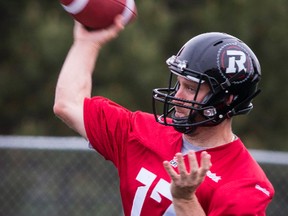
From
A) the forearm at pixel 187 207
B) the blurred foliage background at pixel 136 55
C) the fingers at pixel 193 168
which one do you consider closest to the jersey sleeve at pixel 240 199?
the forearm at pixel 187 207

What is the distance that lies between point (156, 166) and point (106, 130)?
12.5 inches

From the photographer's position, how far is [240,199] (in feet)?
12.1

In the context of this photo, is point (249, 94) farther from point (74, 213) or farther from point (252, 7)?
point (252, 7)

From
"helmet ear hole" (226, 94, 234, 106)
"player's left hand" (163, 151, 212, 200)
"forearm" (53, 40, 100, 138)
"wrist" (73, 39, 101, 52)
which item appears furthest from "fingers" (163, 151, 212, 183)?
"wrist" (73, 39, 101, 52)

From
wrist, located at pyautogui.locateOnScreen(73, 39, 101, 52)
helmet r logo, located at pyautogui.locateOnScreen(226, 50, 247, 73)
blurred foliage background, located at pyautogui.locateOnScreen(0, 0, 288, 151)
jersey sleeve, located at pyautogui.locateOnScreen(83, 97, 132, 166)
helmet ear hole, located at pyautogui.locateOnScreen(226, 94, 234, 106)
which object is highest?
helmet r logo, located at pyautogui.locateOnScreen(226, 50, 247, 73)

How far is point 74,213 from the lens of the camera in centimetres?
704

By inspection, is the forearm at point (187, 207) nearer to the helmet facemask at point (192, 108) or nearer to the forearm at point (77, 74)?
the helmet facemask at point (192, 108)

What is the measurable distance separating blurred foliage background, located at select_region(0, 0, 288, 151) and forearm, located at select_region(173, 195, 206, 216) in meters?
8.54

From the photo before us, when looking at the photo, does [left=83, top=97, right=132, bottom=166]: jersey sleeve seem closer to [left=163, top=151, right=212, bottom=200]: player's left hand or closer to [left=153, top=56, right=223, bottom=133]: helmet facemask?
[left=153, top=56, right=223, bottom=133]: helmet facemask

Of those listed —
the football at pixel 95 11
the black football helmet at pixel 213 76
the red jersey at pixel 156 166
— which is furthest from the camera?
the football at pixel 95 11

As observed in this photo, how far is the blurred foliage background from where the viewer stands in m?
12.5

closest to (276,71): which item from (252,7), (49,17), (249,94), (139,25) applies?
(252,7)

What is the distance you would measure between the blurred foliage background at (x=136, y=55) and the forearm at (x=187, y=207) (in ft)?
28.0

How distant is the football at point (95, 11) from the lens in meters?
4.10
